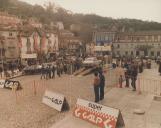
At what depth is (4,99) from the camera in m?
20.5

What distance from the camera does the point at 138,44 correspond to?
9969 cm

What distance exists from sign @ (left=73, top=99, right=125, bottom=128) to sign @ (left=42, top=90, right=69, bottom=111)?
1666mm

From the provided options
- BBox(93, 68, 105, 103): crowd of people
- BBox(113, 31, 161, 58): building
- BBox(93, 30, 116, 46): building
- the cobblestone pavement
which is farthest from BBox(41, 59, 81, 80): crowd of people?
BBox(93, 30, 116, 46): building

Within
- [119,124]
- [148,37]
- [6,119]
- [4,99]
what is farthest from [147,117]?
[148,37]

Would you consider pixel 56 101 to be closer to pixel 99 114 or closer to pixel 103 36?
pixel 99 114

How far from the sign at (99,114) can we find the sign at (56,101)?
167cm

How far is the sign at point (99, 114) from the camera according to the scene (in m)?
12.3

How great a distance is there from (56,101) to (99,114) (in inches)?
174

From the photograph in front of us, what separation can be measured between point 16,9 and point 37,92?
95.7 metres

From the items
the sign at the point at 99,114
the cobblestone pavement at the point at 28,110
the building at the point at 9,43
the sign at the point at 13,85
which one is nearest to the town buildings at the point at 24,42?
the building at the point at 9,43

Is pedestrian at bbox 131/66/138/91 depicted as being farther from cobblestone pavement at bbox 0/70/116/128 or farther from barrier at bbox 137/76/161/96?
cobblestone pavement at bbox 0/70/116/128

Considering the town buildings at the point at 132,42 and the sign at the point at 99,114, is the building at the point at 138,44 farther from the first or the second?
the sign at the point at 99,114

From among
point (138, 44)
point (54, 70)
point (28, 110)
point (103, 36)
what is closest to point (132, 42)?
point (138, 44)

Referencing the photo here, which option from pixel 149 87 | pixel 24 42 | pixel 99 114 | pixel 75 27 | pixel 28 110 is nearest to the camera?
pixel 99 114
